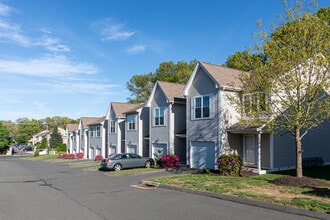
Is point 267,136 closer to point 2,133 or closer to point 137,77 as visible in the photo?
point 137,77

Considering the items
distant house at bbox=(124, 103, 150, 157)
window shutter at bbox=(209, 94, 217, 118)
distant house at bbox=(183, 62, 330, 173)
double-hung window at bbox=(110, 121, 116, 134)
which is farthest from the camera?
double-hung window at bbox=(110, 121, 116, 134)

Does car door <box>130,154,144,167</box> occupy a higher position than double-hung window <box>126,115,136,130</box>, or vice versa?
double-hung window <box>126,115,136,130</box>

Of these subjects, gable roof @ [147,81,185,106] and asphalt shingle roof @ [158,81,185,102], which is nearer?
gable roof @ [147,81,185,106]

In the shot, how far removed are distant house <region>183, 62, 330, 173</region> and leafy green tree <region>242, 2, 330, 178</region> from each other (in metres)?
3.56

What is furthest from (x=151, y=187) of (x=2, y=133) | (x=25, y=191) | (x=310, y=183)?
(x=2, y=133)

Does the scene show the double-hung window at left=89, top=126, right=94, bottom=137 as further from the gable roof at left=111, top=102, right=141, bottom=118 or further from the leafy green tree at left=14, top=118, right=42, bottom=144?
the leafy green tree at left=14, top=118, right=42, bottom=144

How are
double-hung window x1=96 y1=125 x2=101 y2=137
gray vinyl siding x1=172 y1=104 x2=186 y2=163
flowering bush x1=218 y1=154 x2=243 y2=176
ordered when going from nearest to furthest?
flowering bush x1=218 y1=154 x2=243 y2=176, gray vinyl siding x1=172 y1=104 x2=186 y2=163, double-hung window x1=96 y1=125 x2=101 y2=137

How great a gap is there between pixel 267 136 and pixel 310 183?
647 cm

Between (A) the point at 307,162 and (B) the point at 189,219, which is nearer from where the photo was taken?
(B) the point at 189,219

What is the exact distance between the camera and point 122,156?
86.3 ft

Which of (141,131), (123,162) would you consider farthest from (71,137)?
(123,162)

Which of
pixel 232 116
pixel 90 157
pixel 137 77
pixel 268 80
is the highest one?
pixel 137 77

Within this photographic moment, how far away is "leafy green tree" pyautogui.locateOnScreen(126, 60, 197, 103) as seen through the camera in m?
52.2

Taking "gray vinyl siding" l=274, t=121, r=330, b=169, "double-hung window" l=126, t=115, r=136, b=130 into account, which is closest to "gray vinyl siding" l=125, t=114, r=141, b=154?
"double-hung window" l=126, t=115, r=136, b=130
